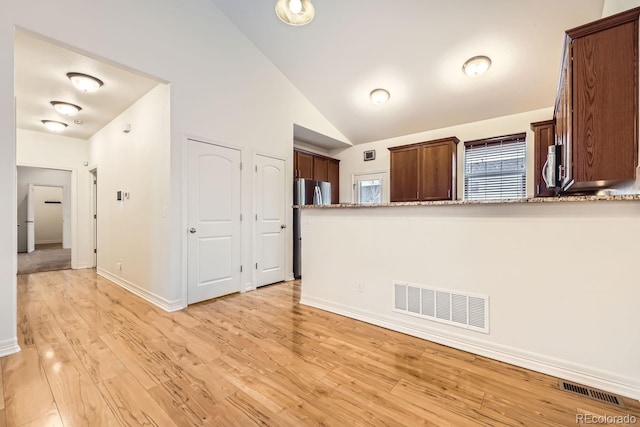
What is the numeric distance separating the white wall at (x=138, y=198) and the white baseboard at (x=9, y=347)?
1.19 meters

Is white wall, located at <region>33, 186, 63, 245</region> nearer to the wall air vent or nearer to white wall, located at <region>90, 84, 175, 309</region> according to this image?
white wall, located at <region>90, 84, 175, 309</region>

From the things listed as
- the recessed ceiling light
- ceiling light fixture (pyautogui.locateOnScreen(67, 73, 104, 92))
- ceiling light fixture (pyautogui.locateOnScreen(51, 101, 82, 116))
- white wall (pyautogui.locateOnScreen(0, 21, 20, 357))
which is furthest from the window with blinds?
the recessed ceiling light

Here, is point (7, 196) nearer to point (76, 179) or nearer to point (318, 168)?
point (76, 179)

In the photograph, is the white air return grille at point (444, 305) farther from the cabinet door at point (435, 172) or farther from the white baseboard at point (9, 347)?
the white baseboard at point (9, 347)

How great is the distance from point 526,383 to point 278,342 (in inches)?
70.0

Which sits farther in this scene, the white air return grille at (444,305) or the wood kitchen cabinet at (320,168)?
the wood kitchen cabinet at (320,168)

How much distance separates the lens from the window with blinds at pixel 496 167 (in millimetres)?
4309

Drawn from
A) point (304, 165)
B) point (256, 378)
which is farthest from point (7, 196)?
point (304, 165)

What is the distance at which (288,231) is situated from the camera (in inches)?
181

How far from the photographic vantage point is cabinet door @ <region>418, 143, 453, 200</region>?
4570mm

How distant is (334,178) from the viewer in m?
6.17

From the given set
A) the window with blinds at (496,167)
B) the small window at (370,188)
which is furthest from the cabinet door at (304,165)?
the window with blinds at (496,167)

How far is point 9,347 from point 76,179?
14.7ft

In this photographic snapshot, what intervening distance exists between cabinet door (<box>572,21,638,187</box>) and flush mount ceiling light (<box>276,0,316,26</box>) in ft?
6.83
